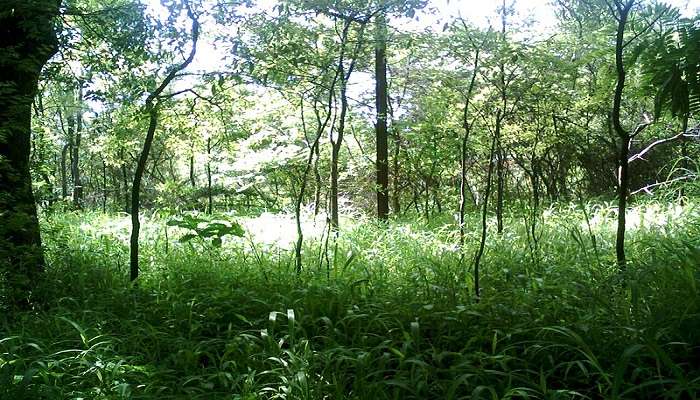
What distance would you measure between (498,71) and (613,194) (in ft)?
20.1

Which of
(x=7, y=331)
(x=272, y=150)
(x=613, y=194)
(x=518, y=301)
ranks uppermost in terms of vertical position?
(x=272, y=150)

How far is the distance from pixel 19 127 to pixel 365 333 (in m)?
Result: 2.76

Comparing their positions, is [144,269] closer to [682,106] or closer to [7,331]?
[7,331]

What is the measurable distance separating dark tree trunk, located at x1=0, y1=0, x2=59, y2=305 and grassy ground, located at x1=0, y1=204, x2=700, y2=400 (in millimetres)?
320

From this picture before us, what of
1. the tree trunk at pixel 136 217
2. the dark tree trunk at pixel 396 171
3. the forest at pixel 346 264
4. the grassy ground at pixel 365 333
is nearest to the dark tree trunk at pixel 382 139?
the dark tree trunk at pixel 396 171

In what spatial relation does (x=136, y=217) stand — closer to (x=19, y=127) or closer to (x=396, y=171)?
(x=19, y=127)

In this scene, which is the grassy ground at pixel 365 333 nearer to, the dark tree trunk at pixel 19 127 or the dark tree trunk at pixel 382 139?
the dark tree trunk at pixel 19 127

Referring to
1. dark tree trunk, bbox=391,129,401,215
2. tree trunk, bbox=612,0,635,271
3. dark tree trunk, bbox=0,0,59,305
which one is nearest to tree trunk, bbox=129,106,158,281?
dark tree trunk, bbox=0,0,59,305

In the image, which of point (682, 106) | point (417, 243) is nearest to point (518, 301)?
point (682, 106)

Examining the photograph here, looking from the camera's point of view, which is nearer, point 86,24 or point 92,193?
point 86,24

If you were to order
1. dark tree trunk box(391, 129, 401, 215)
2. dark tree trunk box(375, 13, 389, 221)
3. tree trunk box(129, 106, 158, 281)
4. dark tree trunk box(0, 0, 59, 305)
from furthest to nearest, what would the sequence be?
dark tree trunk box(391, 129, 401, 215) → dark tree trunk box(375, 13, 389, 221) → tree trunk box(129, 106, 158, 281) → dark tree trunk box(0, 0, 59, 305)

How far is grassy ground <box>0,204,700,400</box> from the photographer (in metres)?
2.32

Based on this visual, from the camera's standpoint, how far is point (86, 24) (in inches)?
161

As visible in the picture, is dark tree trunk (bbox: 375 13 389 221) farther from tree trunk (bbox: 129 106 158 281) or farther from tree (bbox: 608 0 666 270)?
tree (bbox: 608 0 666 270)
